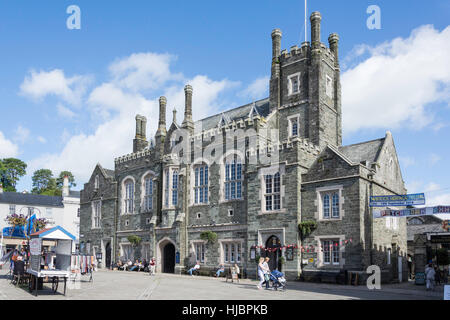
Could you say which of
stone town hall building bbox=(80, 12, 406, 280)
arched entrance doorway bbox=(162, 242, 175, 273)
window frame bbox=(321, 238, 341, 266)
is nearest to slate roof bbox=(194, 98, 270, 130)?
stone town hall building bbox=(80, 12, 406, 280)

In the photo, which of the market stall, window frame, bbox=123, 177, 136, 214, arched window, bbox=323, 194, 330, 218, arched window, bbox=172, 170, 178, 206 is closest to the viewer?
the market stall

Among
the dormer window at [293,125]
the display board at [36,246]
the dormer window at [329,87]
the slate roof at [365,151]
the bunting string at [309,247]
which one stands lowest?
the bunting string at [309,247]

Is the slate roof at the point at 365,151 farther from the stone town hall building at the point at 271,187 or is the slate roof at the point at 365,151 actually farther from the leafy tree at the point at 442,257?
the leafy tree at the point at 442,257

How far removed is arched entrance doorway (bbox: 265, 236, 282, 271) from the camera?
2856 cm

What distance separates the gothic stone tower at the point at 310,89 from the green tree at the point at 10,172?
207ft

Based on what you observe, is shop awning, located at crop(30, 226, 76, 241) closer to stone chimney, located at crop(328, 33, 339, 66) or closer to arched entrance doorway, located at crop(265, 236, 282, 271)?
arched entrance doorway, located at crop(265, 236, 282, 271)

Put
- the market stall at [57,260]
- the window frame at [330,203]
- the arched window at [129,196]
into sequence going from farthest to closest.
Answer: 1. the arched window at [129,196]
2. the window frame at [330,203]
3. the market stall at [57,260]

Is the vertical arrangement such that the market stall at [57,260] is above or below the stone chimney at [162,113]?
below

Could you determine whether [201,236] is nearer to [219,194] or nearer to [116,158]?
[219,194]

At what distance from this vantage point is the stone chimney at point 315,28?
3356cm

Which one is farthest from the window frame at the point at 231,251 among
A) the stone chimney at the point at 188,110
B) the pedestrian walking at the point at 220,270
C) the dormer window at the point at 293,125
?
the stone chimney at the point at 188,110

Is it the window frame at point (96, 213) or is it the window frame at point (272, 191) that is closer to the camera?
the window frame at point (272, 191)

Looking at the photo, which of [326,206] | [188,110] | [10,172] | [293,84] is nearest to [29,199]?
[10,172]
